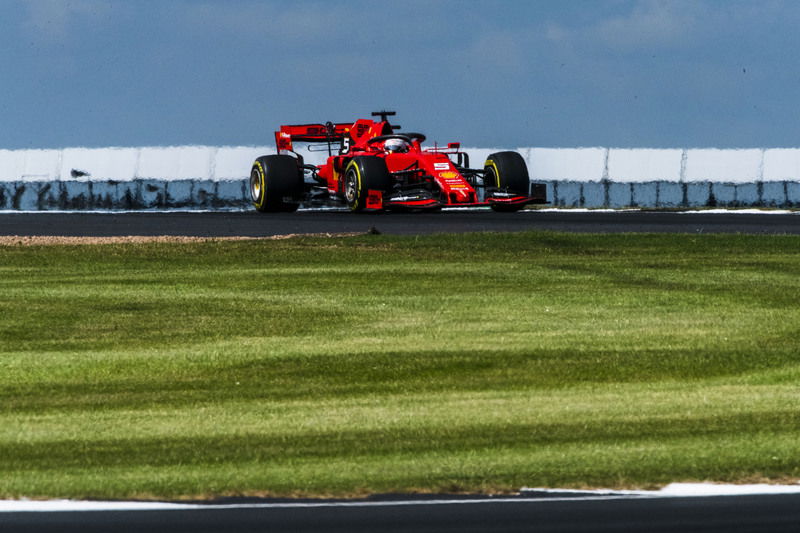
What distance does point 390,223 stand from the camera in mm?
24141

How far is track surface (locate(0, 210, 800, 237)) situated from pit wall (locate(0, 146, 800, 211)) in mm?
7767

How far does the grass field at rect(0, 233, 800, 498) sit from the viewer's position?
6.64 m

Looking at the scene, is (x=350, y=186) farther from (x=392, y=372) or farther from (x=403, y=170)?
(x=392, y=372)

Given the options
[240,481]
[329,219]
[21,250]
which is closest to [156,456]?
[240,481]

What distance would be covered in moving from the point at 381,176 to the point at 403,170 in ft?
4.28

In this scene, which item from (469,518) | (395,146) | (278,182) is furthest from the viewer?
(278,182)

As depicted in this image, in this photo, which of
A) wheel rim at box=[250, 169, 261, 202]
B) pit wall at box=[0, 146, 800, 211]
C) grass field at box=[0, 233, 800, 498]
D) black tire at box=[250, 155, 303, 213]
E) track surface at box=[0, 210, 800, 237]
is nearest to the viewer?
grass field at box=[0, 233, 800, 498]

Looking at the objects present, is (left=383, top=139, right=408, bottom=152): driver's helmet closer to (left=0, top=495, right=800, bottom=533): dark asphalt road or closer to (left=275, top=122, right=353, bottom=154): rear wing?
(left=275, top=122, right=353, bottom=154): rear wing

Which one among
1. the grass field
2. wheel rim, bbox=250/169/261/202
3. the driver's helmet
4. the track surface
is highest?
the driver's helmet

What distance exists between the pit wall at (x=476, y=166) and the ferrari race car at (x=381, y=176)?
631 cm

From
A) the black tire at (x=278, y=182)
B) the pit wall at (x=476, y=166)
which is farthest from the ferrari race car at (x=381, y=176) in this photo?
the pit wall at (x=476, y=166)

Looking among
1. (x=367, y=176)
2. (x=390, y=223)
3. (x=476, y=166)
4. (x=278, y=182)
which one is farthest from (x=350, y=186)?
(x=476, y=166)

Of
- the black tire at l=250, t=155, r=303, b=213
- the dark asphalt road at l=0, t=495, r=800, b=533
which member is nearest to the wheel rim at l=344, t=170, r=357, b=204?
the black tire at l=250, t=155, r=303, b=213

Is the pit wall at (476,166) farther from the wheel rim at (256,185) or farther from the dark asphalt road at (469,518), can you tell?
the dark asphalt road at (469,518)
